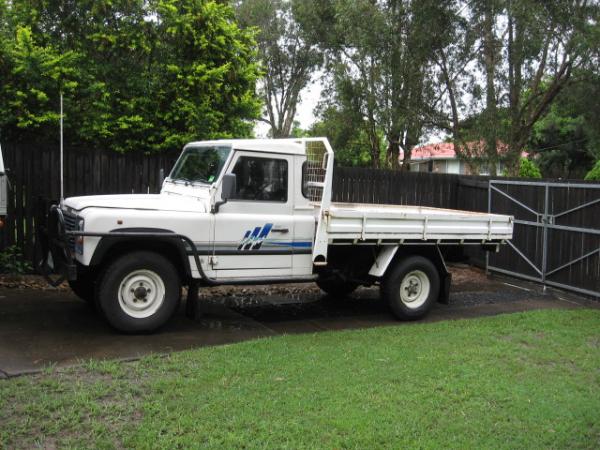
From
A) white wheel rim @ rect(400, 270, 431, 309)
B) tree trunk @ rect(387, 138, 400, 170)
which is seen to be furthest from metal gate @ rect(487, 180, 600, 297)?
tree trunk @ rect(387, 138, 400, 170)

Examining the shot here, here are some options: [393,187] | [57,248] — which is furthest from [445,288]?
[57,248]

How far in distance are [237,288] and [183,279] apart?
2679 mm

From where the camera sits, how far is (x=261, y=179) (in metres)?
7.70

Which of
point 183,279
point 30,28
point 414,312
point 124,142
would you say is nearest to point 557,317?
point 414,312

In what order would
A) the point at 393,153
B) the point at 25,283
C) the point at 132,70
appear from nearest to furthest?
the point at 25,283, the point at 132,70, the point at 393,153

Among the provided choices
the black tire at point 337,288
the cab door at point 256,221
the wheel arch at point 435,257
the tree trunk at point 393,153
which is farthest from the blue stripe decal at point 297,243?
the tree trunk at point 393,153

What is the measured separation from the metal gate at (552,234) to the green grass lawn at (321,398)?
374cm

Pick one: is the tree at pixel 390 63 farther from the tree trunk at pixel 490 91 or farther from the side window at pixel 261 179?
the side window at pixel 261 179

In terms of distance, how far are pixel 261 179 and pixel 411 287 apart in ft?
8.84

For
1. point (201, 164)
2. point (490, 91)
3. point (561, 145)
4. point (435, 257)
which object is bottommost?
point (435, 257)

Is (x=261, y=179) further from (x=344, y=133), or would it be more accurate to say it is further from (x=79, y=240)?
(x=344, y=133)

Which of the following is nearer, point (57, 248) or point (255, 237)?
point (57, 248)

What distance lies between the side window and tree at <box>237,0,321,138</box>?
19675mm

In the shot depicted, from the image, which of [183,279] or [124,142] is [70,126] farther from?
[183,279]
